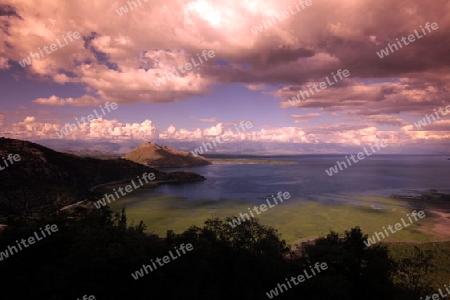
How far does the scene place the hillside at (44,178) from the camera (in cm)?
A: 10791

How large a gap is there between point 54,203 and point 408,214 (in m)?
135

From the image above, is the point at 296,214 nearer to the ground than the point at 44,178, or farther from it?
nearer to the ground

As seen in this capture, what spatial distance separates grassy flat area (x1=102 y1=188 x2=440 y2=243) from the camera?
3222 inches

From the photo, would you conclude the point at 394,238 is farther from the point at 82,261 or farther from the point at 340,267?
the point at 82,261

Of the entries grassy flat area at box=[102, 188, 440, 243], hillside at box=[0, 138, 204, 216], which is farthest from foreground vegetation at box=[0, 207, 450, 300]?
hillside at box=[0, 138, 204, 216]

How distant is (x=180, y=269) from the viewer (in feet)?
111

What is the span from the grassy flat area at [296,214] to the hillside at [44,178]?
1043 inches

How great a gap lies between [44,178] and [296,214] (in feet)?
411

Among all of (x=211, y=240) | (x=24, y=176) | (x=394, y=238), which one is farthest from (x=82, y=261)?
(x=24, y=176)

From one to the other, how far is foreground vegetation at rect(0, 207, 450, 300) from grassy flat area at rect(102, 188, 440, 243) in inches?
1277
